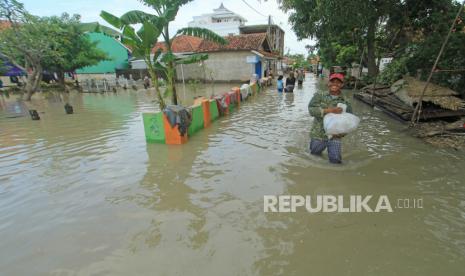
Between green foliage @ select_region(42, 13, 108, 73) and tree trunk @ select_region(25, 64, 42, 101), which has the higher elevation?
green foliage @ select_region(42, 13, 108, 73)

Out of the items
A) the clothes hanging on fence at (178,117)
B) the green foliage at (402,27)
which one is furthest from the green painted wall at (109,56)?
the clothes hanging on fence at (178,117)

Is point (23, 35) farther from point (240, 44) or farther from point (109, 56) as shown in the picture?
point (109, 56)

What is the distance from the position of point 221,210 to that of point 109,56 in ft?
111

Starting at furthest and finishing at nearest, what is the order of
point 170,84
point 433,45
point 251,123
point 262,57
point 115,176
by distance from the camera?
point 262,57 < point 433,45 < point 251,123 < point 170,84 < point 115,176

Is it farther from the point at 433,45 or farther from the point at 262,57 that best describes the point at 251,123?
the point at 262,57

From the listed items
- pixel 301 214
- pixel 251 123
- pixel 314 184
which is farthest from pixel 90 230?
pixel 251 123

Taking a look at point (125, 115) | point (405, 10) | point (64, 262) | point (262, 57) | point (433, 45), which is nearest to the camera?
point (64, 262)

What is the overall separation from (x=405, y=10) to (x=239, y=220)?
14.0 metres

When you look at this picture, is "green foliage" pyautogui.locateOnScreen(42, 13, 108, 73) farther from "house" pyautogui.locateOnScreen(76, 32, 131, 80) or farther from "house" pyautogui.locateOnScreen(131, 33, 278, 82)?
"house" pyautogui.locateOnScreen(76, 32, 131, 80)

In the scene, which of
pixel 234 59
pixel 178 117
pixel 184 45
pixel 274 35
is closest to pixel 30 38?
pixel 178 117

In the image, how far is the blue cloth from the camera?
490 cm

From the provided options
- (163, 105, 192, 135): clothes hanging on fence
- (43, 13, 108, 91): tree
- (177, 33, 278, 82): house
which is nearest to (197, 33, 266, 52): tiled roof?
(177, 33, 278, 82): house

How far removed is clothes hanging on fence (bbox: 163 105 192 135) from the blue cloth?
3.26 m

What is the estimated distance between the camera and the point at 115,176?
504 centimetres
